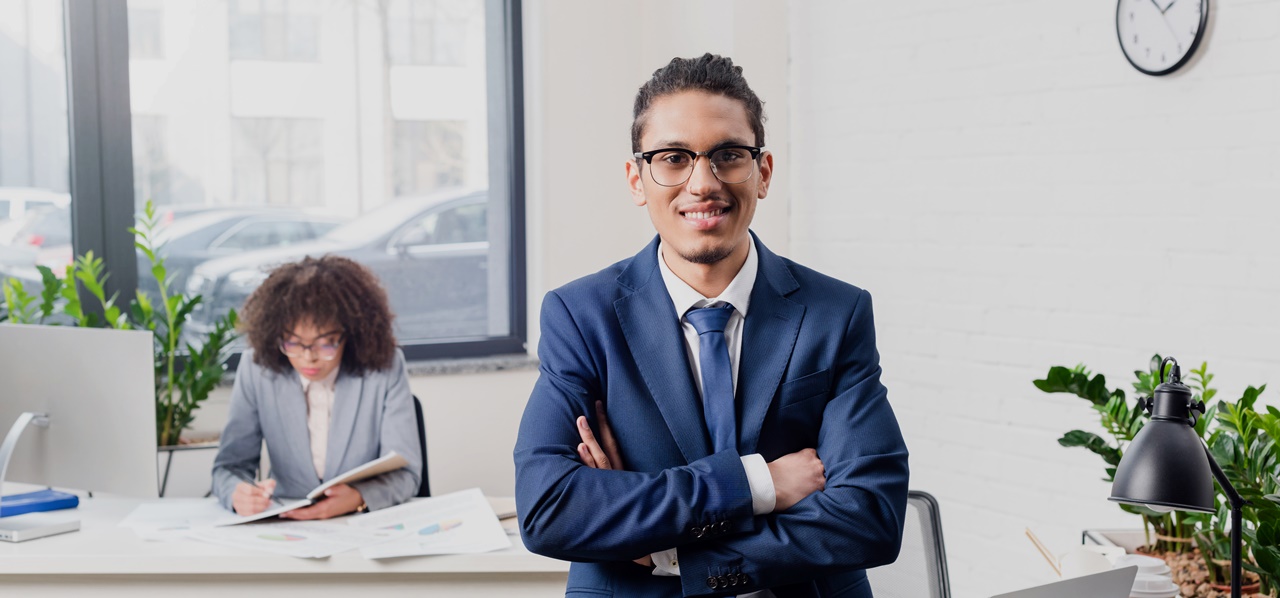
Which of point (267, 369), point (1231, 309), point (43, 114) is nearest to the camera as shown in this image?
point (1231, 309)

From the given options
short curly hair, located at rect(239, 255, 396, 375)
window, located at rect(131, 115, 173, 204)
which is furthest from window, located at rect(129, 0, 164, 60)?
short curly hair, located at rect(239, 255, 396, 375)

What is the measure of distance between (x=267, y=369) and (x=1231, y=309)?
2.36 metres

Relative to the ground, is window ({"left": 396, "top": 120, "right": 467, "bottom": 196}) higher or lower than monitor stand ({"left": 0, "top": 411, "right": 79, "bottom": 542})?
higher

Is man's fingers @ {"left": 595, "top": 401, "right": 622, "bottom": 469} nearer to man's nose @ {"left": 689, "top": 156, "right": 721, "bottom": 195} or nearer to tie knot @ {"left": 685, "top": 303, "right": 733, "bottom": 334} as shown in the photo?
tie knot @ {"left": 685, "top": 303, "right": 733, "bottom": 334}

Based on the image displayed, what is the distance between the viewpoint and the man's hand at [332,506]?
2562mm

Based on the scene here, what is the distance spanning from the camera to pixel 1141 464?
53.5 inches

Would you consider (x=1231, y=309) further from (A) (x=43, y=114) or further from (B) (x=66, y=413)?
(A) (x=43, y=114)

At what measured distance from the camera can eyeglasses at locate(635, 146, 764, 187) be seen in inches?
56.9

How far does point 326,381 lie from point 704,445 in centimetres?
168

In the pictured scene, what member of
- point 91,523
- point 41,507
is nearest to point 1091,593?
point 91,523

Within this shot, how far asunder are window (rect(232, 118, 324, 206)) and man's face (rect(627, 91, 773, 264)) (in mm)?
2744

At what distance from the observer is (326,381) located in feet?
9.48

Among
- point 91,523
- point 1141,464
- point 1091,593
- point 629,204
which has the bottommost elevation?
point 91,523

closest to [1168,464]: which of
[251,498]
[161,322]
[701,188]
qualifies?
[701,188]
